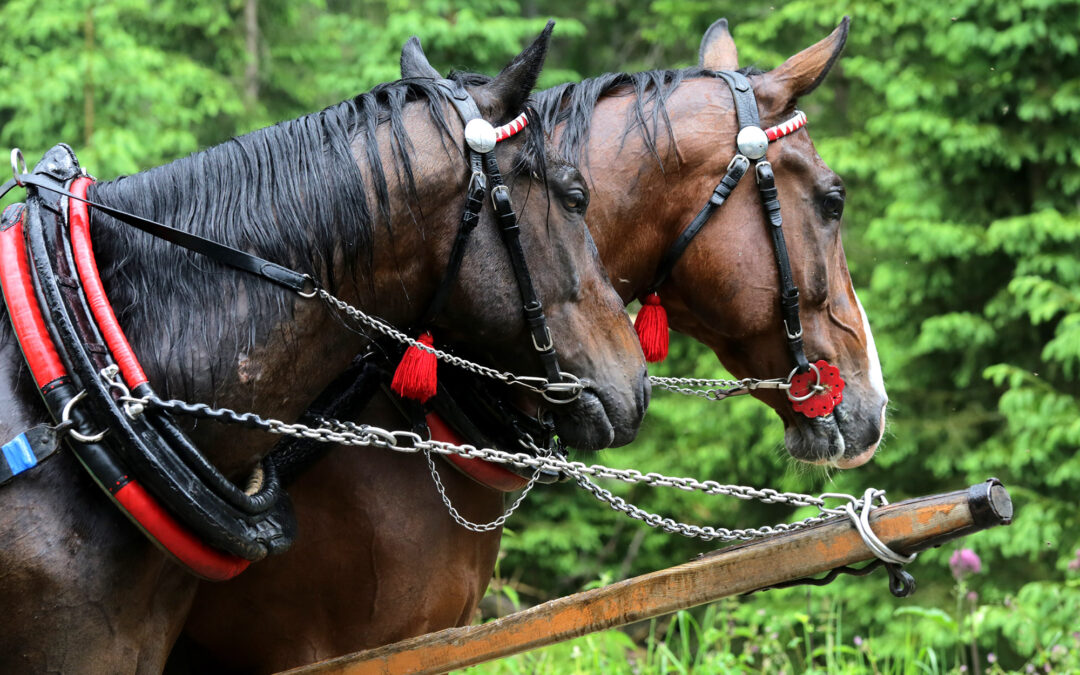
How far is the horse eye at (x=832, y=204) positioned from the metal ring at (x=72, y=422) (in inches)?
73.3

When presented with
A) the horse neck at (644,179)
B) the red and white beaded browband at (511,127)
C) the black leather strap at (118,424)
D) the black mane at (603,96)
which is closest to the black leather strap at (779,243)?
the horse neck at (644,179)

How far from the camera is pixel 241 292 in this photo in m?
1.76

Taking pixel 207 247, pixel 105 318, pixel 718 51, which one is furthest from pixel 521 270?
pixel 718 51

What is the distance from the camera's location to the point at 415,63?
2229 mm

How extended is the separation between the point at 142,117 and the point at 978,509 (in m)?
6.69

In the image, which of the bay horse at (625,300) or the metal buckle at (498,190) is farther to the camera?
the bay horse at (625,300)

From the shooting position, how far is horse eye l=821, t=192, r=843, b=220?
2.72 meters

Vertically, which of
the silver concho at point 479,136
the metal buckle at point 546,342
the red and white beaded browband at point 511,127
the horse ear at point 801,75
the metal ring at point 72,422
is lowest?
the metal ring at point 72,422

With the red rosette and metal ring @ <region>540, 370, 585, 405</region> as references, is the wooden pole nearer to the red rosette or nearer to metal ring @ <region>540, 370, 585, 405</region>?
metal ring @ <region>540, 370, 585, 405</region>

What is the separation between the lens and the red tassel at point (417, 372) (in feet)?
6.70

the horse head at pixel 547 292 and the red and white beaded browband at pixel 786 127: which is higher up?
the red and white beaded browband at pixel 786 127

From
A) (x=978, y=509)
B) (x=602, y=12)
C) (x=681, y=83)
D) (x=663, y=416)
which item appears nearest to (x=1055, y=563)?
(x=663, y=416)

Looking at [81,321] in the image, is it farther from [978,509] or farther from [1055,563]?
[1055,563]

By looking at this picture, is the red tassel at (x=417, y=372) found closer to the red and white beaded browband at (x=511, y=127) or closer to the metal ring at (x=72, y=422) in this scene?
the red and white beaded browband at (x=511, y=127)
